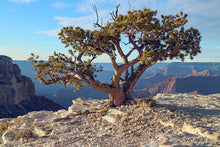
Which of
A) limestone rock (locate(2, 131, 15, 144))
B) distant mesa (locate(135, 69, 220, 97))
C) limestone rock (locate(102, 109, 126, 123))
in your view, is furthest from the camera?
distant mesa (locate(135, 69, 220, 97))

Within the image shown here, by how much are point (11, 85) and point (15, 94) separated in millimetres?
2790

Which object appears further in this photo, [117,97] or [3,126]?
[3,126]

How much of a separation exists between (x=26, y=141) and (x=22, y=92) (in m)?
53.8

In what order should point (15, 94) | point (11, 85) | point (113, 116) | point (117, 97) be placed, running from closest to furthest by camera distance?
point (113, 116) → point (117, 97) → point (15, 94) → point (11, 85)

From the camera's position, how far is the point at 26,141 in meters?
7.62

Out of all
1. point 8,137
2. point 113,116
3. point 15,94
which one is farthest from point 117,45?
point 15,94

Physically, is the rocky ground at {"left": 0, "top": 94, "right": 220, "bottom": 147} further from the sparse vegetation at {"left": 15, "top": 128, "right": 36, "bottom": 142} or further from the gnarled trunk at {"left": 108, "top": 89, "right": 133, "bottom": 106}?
the gnarled trunk at {"left": 108, "top": 89, "right": 133, "bottom": 106}

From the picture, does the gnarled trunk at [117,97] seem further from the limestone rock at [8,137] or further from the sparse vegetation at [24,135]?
the limestone rock at [8,137]

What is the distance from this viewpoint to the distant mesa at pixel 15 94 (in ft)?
157

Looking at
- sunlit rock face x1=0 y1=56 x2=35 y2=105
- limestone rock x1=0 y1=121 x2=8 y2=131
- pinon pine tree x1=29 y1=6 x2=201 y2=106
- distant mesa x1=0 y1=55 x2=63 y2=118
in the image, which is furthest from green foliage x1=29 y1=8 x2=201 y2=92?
sunlit rock face x1=0 y1=56 x2=35 y2=105

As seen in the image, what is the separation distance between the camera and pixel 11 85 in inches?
2064

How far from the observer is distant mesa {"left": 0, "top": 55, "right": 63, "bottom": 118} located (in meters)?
47.9

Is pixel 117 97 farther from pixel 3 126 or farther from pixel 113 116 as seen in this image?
pixel 3 126

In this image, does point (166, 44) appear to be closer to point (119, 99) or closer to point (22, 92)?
point (119, 99)
